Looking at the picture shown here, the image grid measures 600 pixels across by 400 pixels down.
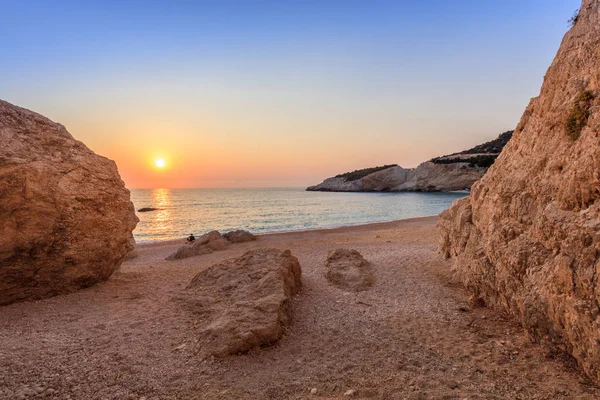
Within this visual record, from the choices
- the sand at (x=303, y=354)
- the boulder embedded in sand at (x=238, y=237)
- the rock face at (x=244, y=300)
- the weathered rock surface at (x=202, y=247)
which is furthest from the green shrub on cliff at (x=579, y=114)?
the boulder embedded in sand at (x=238, y=237)

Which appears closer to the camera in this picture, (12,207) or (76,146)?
(12,207)

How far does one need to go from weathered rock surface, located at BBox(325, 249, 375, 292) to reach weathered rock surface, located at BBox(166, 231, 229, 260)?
23.5ft

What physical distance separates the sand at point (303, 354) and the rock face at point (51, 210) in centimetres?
57

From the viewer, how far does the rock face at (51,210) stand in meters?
6.91

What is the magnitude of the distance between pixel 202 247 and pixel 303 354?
38.4ft

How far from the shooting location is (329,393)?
418 centimetres

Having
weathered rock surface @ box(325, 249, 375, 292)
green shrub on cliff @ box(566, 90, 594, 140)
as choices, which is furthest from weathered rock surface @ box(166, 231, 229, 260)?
green shrub on cliff @ box(566, 90, 594, 140)

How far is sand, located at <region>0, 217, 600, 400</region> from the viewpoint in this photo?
421 centimetres

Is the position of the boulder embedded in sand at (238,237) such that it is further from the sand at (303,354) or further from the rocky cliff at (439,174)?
the rocky cliff at (439,174)

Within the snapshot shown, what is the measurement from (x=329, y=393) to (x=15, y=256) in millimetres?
6881

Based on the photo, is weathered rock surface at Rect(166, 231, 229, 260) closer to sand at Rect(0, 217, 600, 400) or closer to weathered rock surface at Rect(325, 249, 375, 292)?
sand at Rect(0, 217, 600, 400)

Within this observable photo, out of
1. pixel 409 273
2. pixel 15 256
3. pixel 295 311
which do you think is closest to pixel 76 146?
pixel 15 256

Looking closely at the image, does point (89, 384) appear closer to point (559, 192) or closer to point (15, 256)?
point (15, 256)

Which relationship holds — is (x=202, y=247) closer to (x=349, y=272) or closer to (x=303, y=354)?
(x=349, y=272)
